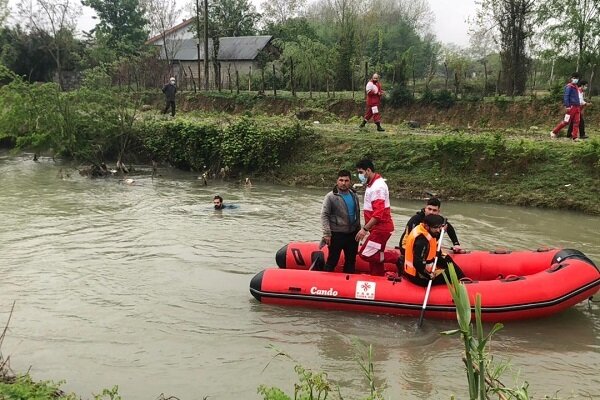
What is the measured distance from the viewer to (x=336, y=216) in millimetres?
7234

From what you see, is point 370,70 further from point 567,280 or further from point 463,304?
point 463,304

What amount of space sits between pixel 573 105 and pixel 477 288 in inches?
363

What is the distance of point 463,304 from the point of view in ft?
5.49

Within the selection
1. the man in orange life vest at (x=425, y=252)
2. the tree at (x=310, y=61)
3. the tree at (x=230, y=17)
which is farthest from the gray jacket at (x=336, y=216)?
the tree at (x=230, y=17)

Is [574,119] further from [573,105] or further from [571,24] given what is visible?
[571,24]

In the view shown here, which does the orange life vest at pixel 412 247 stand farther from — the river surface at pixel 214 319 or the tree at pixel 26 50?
the tree at pixel 26 50

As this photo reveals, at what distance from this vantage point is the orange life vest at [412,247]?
6.56 meters

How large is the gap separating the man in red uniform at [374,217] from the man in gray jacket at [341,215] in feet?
0.50

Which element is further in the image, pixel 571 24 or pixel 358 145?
pixel 571 24

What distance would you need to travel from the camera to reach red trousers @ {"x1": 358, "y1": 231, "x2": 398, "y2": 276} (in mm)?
7379

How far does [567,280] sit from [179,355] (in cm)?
432

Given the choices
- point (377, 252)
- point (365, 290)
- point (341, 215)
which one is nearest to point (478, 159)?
point (377, 252)

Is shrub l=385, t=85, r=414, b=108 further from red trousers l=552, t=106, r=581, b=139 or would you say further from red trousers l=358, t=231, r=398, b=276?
red trousers l=358, t=231, r=398, b=276

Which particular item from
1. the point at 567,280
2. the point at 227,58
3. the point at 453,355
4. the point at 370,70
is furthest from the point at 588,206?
the point at 227,58
